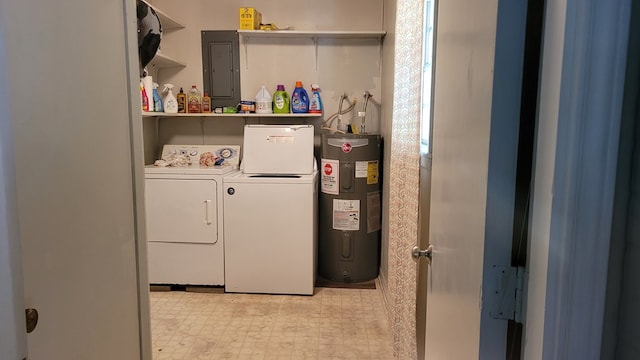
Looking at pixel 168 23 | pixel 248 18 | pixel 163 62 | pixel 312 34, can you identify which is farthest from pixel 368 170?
pixel 168 23

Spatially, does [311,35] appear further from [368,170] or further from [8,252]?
[8,252]

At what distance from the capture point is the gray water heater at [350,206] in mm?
3287

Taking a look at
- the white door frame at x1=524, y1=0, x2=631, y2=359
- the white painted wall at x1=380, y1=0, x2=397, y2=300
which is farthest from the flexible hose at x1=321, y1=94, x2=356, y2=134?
the white door frame at x1=524, y1=0, x2=631, y2=359

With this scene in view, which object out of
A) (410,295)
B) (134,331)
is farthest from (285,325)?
(134,331)

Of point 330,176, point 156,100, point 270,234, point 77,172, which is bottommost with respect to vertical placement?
point 270,234

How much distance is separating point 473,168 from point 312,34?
3.06 metres

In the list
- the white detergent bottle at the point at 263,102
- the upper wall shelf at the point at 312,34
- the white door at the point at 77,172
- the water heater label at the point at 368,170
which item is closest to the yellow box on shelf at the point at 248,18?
the upper wall shelf at the point at 312,34

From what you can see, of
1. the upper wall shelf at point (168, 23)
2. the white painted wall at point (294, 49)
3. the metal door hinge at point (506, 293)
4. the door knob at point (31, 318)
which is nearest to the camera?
the metal door hinge at point (506, 293)

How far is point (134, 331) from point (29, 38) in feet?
2.80

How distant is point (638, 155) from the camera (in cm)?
53

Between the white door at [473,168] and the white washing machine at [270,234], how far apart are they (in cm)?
198

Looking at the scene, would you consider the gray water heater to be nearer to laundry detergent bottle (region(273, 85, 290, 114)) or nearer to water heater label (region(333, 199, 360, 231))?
water heater label (region(333, 199, 360, 231))

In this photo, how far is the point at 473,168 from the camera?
80 centimetres

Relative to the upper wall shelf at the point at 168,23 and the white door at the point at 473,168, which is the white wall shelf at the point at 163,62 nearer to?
the upper wall shelf at the point at 168,23
